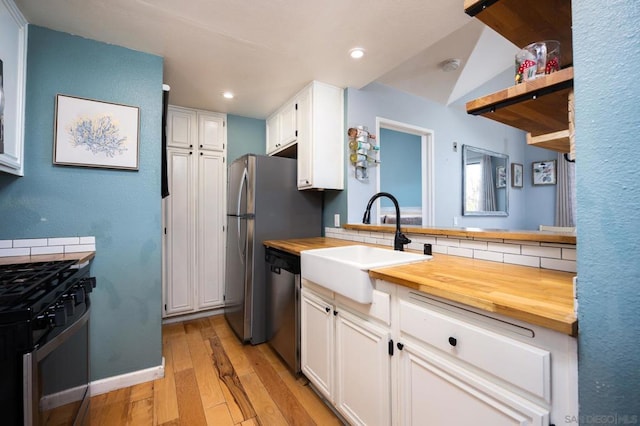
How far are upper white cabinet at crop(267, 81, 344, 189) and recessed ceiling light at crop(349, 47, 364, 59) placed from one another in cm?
48

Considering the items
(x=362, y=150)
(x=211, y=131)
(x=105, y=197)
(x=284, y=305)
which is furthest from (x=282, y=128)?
(x=284, y=305)

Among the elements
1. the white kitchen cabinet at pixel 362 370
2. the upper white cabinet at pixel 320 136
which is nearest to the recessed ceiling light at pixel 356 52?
the upper white cabinet at pixel 320 136

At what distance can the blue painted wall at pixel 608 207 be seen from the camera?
536mm

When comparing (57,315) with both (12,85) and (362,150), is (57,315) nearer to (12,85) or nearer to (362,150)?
(12,85)

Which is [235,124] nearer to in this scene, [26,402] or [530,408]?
[26,402]

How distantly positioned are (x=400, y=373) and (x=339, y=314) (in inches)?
16.2

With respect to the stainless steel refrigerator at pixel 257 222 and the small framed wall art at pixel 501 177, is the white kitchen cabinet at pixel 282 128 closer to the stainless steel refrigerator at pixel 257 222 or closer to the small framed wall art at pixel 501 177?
the stainless steel refrigerator at pixel 257 222

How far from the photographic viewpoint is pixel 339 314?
138 cm

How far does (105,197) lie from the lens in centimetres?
173

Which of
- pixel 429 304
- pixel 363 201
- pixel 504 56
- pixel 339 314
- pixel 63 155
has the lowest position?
pixel 339 314

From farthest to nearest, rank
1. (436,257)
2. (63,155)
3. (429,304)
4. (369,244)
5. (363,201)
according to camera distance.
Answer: (363,201)
(369,244)
(63,155)
(436,257)
(429,304)

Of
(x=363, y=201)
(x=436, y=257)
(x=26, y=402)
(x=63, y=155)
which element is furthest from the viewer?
(x=363, y=201)

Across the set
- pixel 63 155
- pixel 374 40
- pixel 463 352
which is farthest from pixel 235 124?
pixel 463 352

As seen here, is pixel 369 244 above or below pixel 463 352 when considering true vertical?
above
